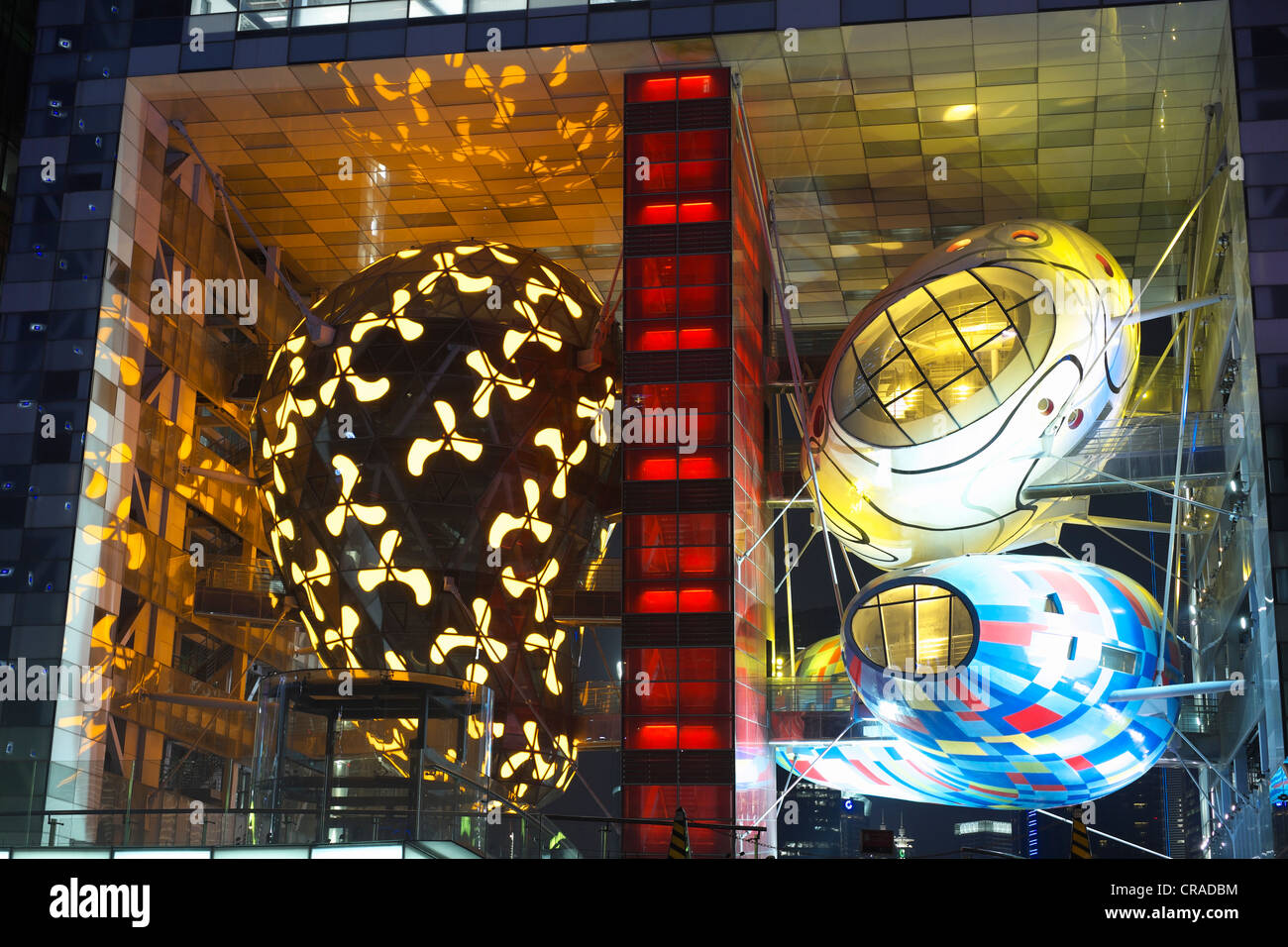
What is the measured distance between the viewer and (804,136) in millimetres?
32812

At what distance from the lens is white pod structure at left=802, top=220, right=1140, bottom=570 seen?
2619 centimetres

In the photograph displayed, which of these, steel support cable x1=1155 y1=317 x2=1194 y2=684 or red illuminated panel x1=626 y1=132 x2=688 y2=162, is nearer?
steel support cable x1=1155 y1=317 x2=1194 y2=684

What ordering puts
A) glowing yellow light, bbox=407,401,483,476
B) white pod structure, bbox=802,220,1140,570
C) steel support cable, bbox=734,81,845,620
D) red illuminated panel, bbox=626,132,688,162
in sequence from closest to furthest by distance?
1. white pod structure, bbox=802,220,1140,570
2. steel support cable, bbox=734,81,845,620
3. glowing yellow light, bbox=407,401,483,476
4. red illuminated panel, bbox=626,132,688,162

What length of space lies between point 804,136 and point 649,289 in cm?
559

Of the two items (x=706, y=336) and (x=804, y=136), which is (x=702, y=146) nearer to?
(x=804, y=136)

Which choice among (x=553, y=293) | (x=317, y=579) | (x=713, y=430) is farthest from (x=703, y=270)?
(x=317, y=579)

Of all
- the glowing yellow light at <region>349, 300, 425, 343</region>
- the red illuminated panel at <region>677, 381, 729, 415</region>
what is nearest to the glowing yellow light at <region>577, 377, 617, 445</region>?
the red illuminated panel at <region>677, 381, 729, 415</region>

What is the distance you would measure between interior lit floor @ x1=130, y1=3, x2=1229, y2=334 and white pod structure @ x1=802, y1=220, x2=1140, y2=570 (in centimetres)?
460

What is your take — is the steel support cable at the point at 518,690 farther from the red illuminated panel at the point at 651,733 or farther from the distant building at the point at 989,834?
the distant building at the point at 989,834

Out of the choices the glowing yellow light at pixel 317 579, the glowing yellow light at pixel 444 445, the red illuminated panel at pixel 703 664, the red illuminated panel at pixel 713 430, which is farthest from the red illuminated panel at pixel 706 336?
the glowing yellow light at pixel 317 579

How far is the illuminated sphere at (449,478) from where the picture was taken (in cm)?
2873

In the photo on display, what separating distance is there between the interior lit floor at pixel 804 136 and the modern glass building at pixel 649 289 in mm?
100

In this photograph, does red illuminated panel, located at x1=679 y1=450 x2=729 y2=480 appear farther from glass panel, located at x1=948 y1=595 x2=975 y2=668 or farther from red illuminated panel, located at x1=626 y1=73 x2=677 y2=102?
red illuminated panel, located at x1=626 y1=73 x2=677 y2=102

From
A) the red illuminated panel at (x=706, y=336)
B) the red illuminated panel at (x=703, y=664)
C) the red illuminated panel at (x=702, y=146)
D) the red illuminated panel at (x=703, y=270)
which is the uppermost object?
the red illuminated panel at (x=702, y=146)
